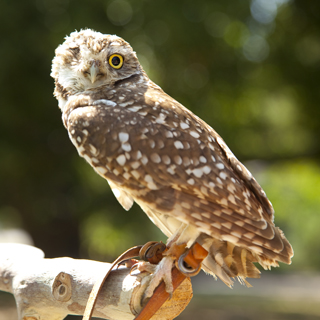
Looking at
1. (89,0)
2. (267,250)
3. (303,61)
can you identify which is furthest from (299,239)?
(267,250)

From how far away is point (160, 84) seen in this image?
213 inches

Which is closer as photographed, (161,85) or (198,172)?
(198,172)

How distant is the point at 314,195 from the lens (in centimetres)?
702

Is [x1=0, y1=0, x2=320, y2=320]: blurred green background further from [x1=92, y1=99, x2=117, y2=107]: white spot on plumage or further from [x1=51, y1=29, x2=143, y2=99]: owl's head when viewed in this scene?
[x1=92, y1=99, x2=117, y2=107]: white spot on plumage

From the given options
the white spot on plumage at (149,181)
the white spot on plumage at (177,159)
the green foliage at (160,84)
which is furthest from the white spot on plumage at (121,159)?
the green foliage at (160,84)

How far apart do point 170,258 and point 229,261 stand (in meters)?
0.38

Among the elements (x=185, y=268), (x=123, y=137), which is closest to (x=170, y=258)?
(x=185, y=268)

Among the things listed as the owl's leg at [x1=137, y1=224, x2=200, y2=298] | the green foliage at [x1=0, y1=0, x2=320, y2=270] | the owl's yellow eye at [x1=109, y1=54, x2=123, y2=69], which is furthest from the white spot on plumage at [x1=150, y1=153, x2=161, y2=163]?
the green foliage at [x1=0, y1=0, x2=320, y2=270]

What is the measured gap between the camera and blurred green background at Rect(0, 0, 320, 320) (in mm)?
5168

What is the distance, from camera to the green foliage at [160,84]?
17.0 ft

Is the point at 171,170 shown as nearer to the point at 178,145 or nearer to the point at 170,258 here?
the point at 178,145

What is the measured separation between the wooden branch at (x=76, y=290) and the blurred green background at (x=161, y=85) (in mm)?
3382

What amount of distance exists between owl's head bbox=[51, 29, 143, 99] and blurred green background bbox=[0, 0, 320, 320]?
246cm

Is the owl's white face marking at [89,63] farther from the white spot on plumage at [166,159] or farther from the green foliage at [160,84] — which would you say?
the green foliage at [160,84]
